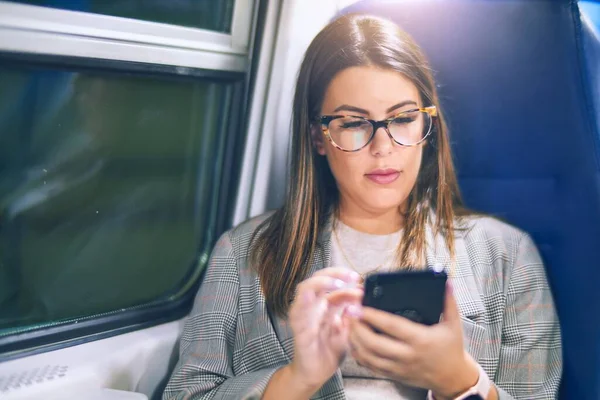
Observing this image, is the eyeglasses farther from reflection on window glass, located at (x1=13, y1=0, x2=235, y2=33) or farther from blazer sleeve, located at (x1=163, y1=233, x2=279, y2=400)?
reflection on window glass, located at (x1=13, y1=0, x2=235, y2=33)

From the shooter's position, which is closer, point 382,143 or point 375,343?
point 375,343

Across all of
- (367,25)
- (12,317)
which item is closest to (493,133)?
(367,25)

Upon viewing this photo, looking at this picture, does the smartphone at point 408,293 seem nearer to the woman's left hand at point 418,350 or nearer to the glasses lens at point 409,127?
the woman's left hand at point 418,350

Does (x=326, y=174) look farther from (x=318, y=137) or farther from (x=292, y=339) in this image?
(x=292, y=339)

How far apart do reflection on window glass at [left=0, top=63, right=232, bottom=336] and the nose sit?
615mm

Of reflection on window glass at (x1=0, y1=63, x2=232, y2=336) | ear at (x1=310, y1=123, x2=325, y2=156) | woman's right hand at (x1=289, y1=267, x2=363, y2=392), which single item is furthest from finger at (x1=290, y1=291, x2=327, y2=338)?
reflection on window glass at (x1=0, y1=63, x2=232, y2=336)

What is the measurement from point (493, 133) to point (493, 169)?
0.09 m

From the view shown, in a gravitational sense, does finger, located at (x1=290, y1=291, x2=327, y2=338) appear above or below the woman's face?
below

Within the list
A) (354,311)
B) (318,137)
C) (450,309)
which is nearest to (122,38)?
(318,137)

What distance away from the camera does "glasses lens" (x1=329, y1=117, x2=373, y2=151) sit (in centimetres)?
131

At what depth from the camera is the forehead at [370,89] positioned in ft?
4.29

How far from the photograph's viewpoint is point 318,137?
4.74ft

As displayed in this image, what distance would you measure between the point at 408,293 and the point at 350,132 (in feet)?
1.31

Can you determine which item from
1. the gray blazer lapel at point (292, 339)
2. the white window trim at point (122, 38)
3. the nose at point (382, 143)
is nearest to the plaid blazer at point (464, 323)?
the gray blazer lapel at point (292, 339)
